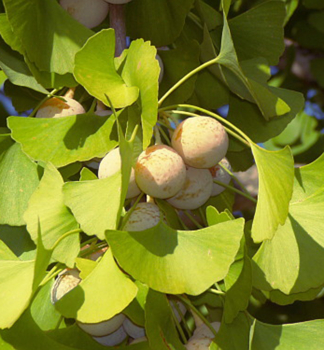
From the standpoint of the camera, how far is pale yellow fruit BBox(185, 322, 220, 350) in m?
0.79

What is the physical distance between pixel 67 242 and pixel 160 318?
0.14 metres

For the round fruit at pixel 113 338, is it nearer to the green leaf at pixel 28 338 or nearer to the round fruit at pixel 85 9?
the green leaf at pixel 28 338

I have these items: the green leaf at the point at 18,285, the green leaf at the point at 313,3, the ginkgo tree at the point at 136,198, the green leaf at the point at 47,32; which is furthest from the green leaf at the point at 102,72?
the green leaf at the point at 313,3

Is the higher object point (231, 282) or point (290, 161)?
point (290, 161)

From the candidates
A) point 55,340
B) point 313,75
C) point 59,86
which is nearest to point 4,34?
point 59,86

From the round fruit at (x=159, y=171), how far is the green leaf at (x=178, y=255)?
54 mm

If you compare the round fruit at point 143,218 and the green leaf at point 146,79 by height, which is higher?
the green leaf at point 146,79

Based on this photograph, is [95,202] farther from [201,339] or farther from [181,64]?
[181,64]

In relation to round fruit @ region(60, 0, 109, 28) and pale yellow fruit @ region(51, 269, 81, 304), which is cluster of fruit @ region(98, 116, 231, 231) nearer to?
pale yellow fruit @ region(51, 269, 81, 304)

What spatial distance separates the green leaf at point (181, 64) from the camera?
0.96m

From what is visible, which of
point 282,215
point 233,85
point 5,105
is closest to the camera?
point 282,215

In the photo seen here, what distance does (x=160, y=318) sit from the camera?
0.74 m

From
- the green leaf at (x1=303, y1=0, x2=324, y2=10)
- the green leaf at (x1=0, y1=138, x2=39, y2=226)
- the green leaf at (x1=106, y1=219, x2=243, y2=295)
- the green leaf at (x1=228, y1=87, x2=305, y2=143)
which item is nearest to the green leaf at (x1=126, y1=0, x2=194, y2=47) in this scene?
the green leaf at (x1=228, y1=87, x2=305, y2=143)

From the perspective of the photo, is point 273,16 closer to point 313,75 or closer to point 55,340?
point 55,340
